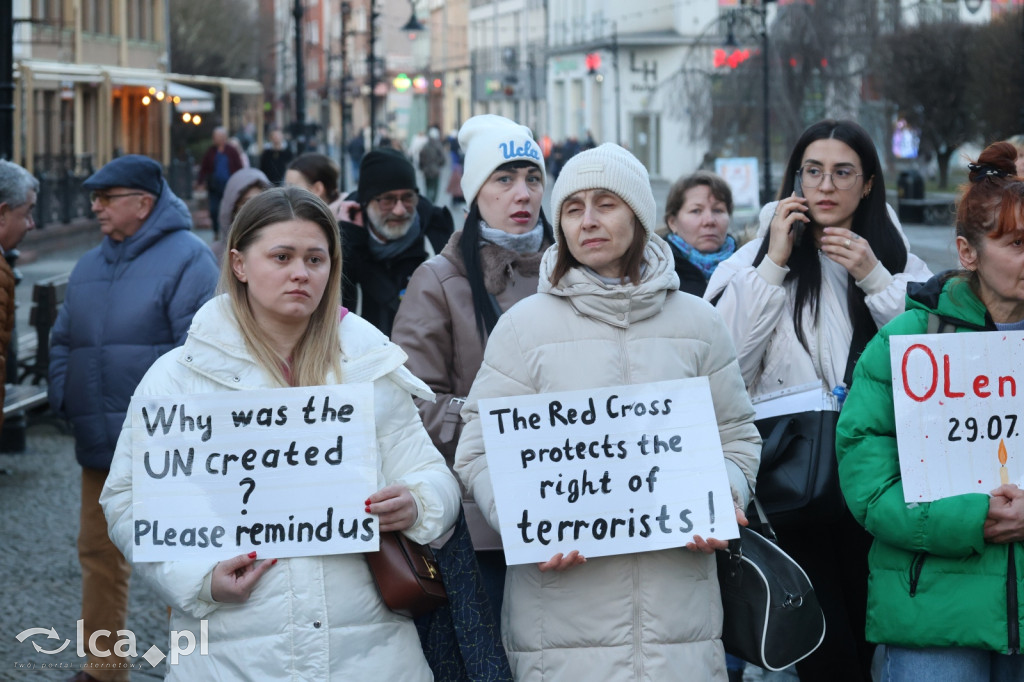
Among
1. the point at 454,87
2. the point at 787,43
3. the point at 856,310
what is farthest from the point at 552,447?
the point at 454,87

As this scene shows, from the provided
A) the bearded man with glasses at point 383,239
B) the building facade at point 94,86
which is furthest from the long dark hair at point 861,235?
the building facade at point 94,86

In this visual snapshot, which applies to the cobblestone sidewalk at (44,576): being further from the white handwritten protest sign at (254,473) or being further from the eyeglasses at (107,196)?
the white handwritten protest sign at (254,473)

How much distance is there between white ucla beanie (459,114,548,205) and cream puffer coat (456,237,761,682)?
100cm

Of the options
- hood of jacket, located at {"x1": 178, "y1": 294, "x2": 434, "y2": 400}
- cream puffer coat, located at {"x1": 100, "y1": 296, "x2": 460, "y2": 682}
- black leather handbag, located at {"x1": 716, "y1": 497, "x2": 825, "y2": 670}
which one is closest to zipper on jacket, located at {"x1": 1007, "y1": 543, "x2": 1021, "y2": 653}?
black leather handbag, located at {"x1": 716, "y1": 497, "x2": 825, "y2": 670}

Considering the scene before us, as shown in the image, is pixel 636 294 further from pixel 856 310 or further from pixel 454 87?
pixel 454 87

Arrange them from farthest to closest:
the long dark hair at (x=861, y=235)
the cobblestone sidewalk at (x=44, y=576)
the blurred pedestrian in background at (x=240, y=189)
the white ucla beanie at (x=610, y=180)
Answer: the blurred pedestrian in background at (x=240, y=189) → the cobblestone sidewalk at (x=44, y=576) → the long dark hair at (x=861, y=235) → the white ucla beanie at (x=610, y=180)

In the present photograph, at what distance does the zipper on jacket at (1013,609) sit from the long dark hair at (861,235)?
123cm

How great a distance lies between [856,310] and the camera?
14.7ft

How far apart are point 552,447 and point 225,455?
2.51 ft

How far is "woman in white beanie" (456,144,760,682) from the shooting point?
11.1ft

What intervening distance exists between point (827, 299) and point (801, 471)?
24.3 inches

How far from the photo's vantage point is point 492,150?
4523 millimetres

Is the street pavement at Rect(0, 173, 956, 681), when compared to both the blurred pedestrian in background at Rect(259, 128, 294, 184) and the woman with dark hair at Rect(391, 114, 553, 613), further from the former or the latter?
the blurred pedestrian in background at Rect(259, 128, 294, 184)

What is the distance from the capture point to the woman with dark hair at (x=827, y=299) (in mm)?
4383
